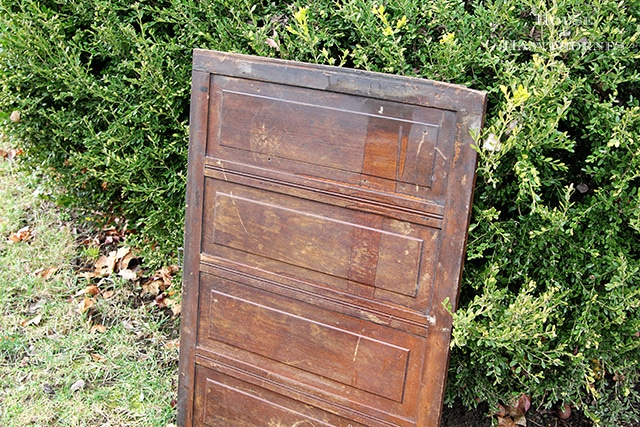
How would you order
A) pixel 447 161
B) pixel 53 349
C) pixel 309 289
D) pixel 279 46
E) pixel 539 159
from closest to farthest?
pixel 447 161
pixel 539 159
pixel 309 289
pixel 279 46
pixel 53 349

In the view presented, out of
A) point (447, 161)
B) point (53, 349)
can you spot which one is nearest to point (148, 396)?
point (53, 349)

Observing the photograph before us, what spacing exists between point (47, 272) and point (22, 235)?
0.46m

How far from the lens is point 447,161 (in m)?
2.15

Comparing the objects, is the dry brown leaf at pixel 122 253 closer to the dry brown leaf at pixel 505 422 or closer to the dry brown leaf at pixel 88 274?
the dry brown leaf at pixel 88 274

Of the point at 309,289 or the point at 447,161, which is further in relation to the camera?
the point at 309,289

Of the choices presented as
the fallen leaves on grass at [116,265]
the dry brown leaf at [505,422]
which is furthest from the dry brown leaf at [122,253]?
the dry brown leaf at [505,422]

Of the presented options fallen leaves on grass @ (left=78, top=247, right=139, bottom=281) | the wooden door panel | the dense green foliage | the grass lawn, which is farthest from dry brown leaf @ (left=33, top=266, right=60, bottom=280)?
the wooden door panel

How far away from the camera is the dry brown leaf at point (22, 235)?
14.5 ft

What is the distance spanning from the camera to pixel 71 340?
3715 mm

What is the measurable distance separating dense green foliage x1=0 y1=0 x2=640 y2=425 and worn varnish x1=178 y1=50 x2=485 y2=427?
184 mm

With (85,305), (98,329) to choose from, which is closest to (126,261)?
(85,305)

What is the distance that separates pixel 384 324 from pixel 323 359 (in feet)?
0.98

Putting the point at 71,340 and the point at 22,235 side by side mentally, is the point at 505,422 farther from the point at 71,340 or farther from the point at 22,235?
the point at 22,235

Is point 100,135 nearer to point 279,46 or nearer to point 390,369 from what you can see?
point 279,46
